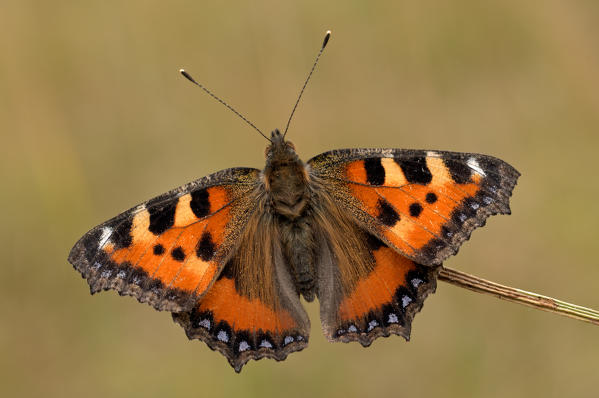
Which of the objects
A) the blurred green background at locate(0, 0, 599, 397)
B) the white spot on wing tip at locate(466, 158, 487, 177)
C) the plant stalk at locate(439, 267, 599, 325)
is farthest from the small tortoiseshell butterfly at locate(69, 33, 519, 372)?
the blurred green background at locate(0, 0, 599, 397)

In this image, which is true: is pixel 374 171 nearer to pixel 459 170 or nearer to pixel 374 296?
pixel 459 170

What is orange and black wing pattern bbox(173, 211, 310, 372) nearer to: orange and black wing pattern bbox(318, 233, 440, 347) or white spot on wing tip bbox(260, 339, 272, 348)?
white spot on wing tip bbox(260, 339, 272, 348)

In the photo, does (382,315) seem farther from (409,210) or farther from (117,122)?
(117,122)

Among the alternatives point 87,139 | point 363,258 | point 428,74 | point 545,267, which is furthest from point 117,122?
point 545,267

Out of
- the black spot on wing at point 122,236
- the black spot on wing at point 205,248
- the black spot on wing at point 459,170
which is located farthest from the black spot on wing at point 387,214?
the black spot on wing at point 122,236

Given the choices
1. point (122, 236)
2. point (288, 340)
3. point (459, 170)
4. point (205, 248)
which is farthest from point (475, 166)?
point (122, 236)
